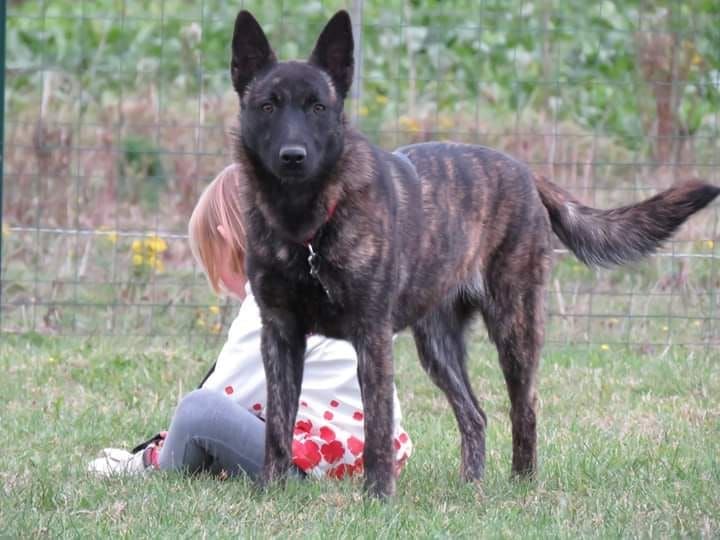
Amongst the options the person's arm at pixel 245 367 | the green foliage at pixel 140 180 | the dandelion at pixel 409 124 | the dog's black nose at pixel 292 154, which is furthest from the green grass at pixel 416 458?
the green foliage at pixel 140 180

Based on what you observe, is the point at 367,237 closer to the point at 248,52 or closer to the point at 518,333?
the point at 248,52

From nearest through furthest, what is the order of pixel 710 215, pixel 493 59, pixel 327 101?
pixel 327 101
pixel 710 215
pixel 493 59

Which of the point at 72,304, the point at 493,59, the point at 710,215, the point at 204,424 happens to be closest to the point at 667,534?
the point at 204,424

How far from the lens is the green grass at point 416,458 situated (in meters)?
3.75

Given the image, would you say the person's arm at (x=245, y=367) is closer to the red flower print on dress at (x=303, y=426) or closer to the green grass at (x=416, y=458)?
the red flower print on dress at (x=303, y=426)

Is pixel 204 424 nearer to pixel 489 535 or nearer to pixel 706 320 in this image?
pixel 489 535

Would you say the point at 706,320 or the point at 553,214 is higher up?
the point at 553,214

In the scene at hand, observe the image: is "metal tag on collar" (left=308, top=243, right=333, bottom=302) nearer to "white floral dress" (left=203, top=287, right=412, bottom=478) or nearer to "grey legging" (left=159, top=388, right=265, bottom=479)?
"white floral dress" (left=203, top=287, right=412, bottom=478)

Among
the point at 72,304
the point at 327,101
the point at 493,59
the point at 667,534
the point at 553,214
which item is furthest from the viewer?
the point at 493,59

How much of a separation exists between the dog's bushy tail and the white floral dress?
94 centimetres

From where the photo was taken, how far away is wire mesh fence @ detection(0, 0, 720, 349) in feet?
24.1

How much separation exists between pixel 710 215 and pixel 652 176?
45 cm

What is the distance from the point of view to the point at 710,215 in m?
8.11

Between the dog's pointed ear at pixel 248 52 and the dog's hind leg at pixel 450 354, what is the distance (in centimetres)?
114
